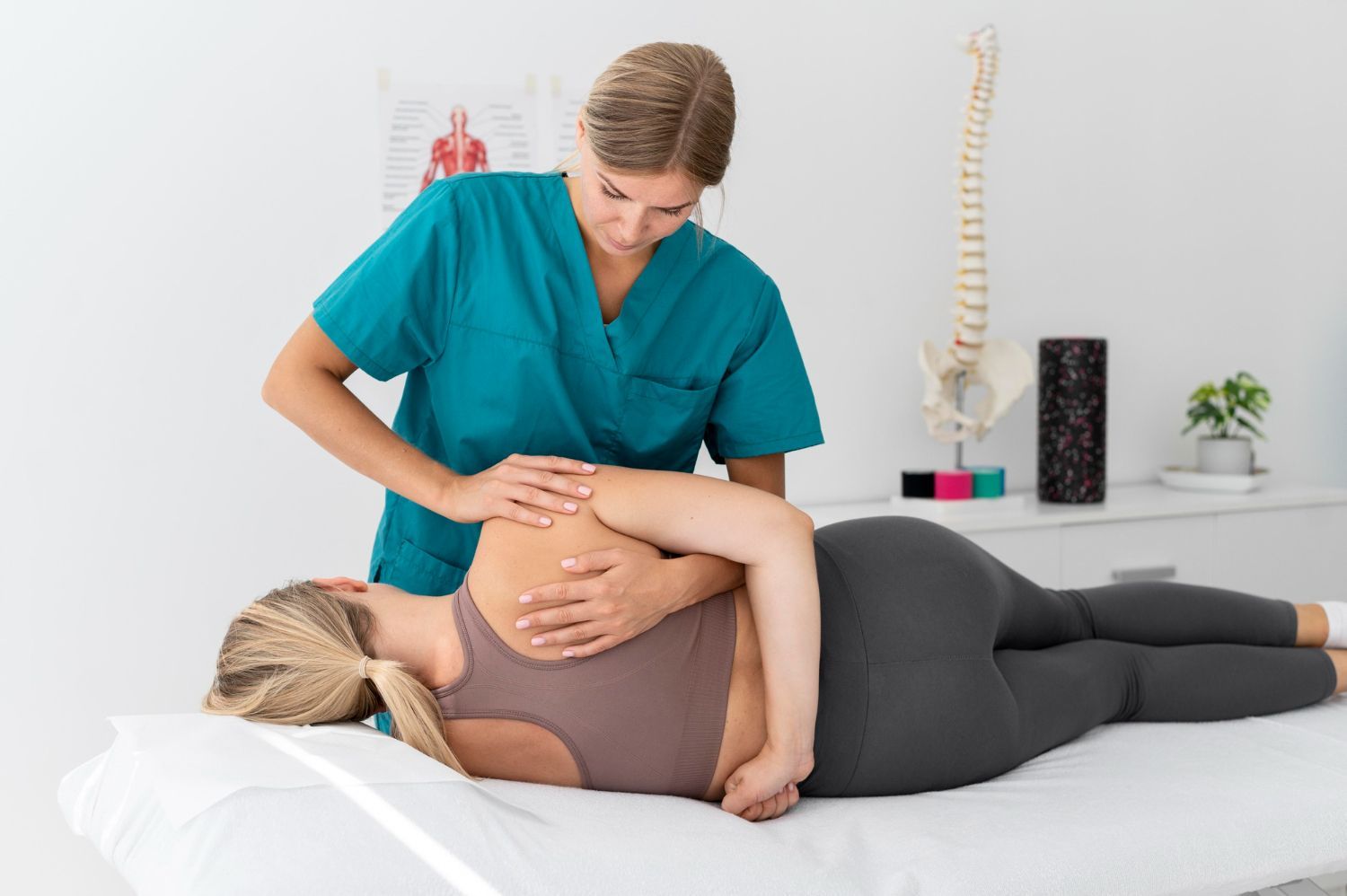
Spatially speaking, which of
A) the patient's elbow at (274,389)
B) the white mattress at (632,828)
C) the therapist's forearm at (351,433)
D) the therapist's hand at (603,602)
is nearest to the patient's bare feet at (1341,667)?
the white mattress at (632,828)

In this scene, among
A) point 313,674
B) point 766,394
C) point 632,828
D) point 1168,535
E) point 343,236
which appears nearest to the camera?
point 632,828

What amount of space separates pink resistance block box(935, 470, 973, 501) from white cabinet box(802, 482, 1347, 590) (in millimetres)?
34

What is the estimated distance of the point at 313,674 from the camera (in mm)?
1226

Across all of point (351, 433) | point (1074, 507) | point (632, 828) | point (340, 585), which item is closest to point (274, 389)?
point (351, 433)

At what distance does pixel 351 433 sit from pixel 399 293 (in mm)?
178

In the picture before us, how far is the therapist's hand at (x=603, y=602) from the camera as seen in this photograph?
1.24 metres

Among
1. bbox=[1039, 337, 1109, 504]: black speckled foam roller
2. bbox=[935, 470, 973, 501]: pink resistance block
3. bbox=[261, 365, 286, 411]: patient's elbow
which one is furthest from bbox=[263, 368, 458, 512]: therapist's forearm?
bbox=[1039, 337, 1109, 504]: black speckled foam roller

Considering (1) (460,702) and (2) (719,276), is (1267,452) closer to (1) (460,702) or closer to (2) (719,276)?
(2) (719,276)

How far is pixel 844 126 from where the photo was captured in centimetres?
276

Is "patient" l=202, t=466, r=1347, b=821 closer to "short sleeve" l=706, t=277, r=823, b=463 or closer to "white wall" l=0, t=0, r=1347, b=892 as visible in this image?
"short sleeve" l=706, t=277, r=823, b=463

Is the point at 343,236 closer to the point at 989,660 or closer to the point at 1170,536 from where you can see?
the point at 989,660

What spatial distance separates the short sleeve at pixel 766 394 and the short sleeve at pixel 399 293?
1.27 ft

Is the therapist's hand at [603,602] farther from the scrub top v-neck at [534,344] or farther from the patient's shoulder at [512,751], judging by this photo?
the scrub top v-neck at [534,344]

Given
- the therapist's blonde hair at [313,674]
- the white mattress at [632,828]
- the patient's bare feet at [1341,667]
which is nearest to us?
the white mattress at [632,828]
